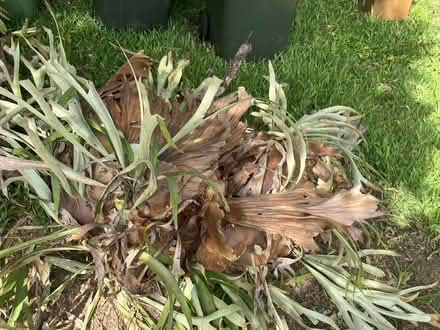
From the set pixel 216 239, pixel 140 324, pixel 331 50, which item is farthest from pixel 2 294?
pixel 331 50

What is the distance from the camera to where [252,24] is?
2971 mm

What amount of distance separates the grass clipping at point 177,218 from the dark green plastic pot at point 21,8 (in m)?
1.27

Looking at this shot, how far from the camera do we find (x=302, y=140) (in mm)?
1997

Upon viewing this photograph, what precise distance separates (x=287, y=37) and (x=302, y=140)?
1307 mm

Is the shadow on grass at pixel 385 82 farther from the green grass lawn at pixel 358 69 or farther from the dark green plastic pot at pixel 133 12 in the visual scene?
the dark green plastic pot at pixel 133 12

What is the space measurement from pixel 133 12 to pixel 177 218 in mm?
1733

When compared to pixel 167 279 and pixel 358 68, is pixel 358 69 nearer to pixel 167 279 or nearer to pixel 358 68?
pixel 358 68

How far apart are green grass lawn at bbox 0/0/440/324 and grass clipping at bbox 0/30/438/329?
0.39 m

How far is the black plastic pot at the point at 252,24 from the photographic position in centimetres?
290

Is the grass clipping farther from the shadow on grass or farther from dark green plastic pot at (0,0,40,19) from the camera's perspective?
dark green plastic pot at (0,0,40,19)

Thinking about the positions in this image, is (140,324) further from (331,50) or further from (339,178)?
(331,50)

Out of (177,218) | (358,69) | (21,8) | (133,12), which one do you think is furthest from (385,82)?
(21,8)

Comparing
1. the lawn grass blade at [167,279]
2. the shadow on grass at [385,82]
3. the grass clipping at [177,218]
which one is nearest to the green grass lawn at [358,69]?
the shadow on grass at [385,82]

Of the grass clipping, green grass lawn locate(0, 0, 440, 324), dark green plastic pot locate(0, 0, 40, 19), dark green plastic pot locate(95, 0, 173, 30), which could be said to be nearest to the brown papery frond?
the grass clipping
